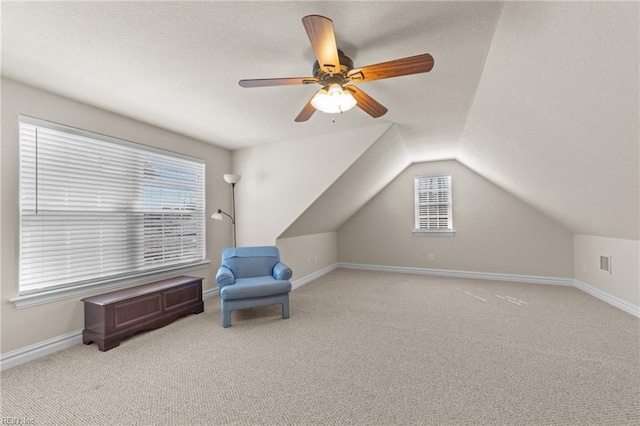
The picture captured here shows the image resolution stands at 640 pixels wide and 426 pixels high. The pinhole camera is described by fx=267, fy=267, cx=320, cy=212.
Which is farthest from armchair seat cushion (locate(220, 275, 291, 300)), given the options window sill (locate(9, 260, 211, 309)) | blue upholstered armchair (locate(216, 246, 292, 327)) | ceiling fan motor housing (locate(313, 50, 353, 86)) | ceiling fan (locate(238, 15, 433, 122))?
ceiling fan motor housing (locate(313, 50, 353, 86))

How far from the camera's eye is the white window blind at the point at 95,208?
95.0 inches

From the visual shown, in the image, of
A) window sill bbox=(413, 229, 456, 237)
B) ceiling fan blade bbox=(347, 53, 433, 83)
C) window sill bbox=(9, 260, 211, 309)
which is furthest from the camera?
window sill bbox=(413, 229, 456, 237)

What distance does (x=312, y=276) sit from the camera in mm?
5188

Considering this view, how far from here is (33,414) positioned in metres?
1.68

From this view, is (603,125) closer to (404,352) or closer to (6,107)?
(404,352)

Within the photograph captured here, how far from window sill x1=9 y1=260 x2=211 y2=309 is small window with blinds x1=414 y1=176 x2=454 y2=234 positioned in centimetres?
453

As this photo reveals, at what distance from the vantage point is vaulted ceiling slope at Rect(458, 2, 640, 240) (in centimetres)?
130

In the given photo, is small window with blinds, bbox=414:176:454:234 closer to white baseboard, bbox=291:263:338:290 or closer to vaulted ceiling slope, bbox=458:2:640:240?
vaulted ceiling slope, bbox=458:2:640:240

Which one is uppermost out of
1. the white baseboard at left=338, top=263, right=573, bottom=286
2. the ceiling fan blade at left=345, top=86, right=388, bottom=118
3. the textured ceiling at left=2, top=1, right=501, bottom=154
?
the textured ceiling at left=2, top=1, right=501, bottom=154

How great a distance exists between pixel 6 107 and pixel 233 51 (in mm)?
2095

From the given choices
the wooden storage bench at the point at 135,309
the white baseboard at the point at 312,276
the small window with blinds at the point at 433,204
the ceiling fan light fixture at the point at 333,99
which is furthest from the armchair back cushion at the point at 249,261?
the small window with blinds at the point at 433,204

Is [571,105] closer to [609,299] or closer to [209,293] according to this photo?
[609,299]

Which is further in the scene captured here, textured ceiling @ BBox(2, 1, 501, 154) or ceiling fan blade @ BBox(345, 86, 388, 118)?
ceiling fan blade @ BBox(345, 86, 388, 118)

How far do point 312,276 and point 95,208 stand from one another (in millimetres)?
3494
